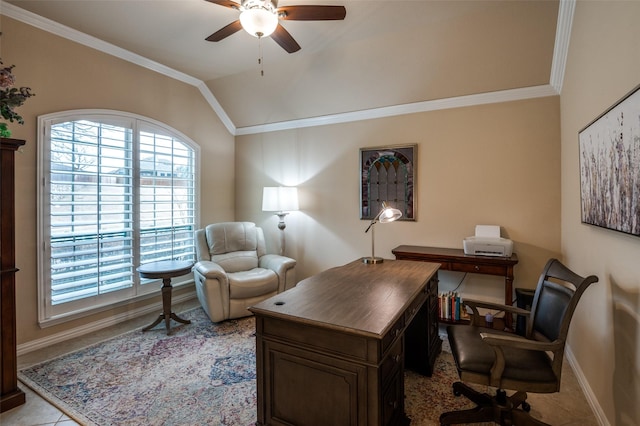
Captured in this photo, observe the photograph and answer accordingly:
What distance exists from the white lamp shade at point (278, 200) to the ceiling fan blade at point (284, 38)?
73.3 inches

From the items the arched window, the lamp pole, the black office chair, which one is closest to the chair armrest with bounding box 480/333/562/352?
the black office chair

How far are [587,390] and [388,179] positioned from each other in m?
2.53

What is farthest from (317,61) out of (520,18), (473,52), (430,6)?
(520,18)

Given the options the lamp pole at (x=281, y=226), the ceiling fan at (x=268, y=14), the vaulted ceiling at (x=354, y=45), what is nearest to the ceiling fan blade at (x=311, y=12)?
the ceiling fan at (x=268, y=14)

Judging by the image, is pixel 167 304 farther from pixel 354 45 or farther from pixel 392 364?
pixel 354 45

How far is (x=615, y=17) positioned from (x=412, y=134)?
202cm

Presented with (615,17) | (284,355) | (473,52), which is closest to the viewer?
(284,355)

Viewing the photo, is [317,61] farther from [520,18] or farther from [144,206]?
[144,206]

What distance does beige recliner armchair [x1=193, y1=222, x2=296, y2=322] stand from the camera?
130 inches

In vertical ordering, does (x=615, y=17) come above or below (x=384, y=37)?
below

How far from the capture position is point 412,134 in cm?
366

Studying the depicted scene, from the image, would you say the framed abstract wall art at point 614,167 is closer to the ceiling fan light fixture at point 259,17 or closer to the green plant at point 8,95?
the ceiling fan light fixture at point 259,17

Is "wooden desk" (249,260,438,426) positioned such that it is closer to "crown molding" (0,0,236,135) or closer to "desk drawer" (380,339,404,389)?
"desk drawer" (380,339,404,389)

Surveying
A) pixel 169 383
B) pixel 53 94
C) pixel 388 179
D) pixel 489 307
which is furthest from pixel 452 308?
pixel 53 94
